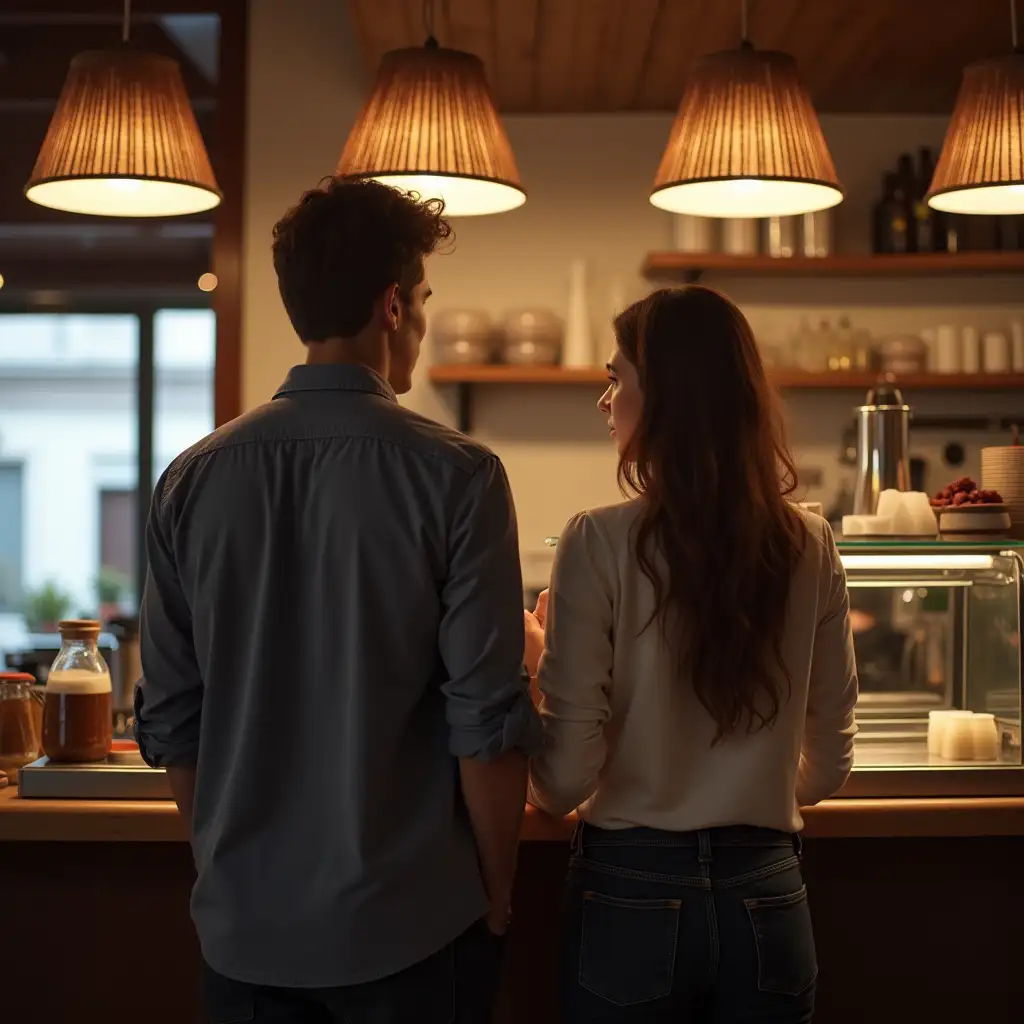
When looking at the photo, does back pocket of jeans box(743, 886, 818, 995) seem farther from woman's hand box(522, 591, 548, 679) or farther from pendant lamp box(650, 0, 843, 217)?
pendant lamp box(650, 0, 843, 217)

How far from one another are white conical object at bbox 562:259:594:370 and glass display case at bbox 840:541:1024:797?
6.31 feet

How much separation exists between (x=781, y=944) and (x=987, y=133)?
1514 mm

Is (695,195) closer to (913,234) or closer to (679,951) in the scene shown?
(679,951)

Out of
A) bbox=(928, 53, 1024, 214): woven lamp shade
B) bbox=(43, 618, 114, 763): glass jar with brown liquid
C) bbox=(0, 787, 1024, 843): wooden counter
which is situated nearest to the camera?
bbox=(0, 787, 1024, 843): wooden counter

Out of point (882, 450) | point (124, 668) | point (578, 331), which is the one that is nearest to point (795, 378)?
point (578, 331)

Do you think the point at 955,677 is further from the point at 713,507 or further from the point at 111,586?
the point at 111,586

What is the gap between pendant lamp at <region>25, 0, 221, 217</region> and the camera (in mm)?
2178

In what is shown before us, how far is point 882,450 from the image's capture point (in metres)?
2.37

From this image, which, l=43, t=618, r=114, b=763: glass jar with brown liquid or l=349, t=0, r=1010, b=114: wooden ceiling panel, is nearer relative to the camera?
l=43, t=618, r=114, b=763: glass jar with brown liquid

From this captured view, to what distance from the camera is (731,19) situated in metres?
3.40

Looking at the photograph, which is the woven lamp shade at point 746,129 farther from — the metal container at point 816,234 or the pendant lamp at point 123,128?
the metal container at point 816,234

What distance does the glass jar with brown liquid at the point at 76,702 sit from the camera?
1982 millimetres

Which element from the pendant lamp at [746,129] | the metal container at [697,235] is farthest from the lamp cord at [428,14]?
the pendant lamp at [746,129]

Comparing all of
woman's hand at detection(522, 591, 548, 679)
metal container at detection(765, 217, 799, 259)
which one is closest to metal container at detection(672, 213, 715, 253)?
metal container at detection(765, 217, 799, 259)
